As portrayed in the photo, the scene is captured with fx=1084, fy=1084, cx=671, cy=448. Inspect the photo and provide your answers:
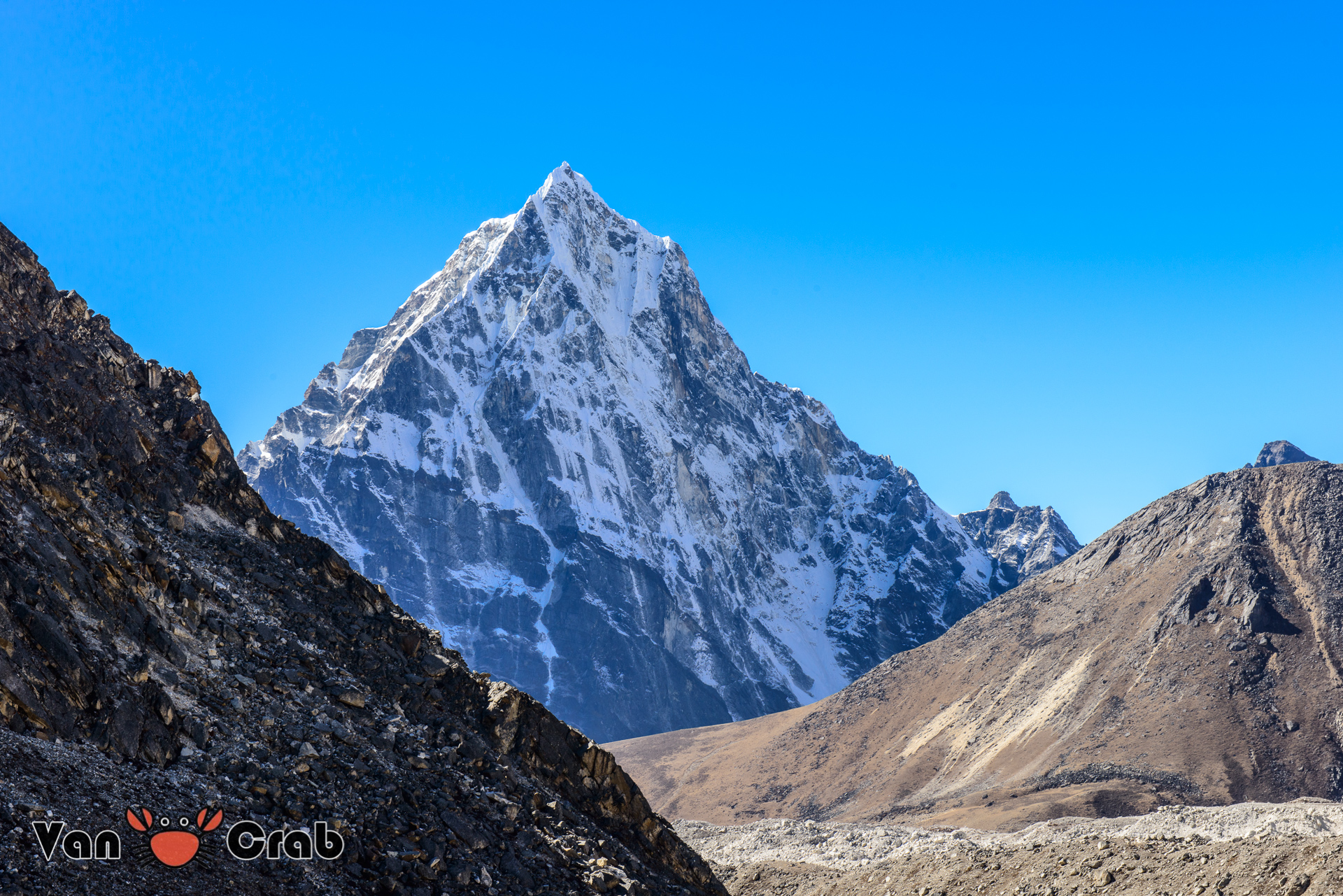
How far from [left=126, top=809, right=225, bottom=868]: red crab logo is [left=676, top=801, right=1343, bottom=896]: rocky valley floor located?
105 feet

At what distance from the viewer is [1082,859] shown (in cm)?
4469

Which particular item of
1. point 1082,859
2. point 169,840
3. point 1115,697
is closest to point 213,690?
point 169,840

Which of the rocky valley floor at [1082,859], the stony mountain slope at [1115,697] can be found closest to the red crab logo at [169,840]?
the rocky valley floor at [1082,859]

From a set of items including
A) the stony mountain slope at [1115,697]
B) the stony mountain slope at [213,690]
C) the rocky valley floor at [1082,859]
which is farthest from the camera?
Result: the stony mountain slope at [1115,697]

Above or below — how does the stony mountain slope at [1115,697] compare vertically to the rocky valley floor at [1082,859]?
above

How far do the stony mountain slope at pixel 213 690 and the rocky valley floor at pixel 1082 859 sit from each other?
15458 mm

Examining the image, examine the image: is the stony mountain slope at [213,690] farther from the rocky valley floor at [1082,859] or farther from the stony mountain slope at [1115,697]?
the stony mountain slope at [1115,697]

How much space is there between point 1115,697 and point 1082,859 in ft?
298

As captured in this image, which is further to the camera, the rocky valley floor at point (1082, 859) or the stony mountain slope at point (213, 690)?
the rocky valley floor at point (1082, 859)

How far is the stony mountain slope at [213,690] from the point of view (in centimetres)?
2338

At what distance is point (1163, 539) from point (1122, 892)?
12540 centimetres

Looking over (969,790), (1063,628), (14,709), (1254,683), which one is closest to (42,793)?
(14,709)

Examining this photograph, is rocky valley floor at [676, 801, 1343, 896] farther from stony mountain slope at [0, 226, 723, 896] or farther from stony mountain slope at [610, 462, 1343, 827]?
stony mountain slope at [610, 462, 1343, 827]

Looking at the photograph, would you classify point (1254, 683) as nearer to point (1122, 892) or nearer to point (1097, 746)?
point (1097, 746)
